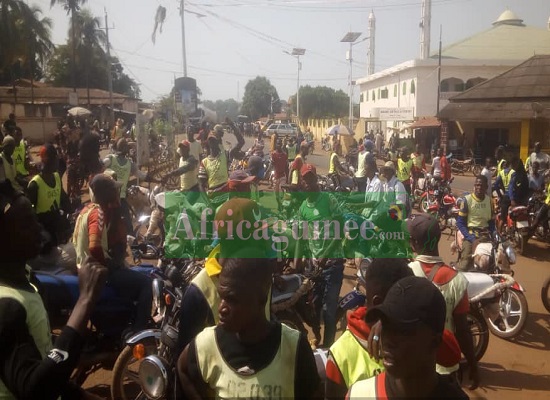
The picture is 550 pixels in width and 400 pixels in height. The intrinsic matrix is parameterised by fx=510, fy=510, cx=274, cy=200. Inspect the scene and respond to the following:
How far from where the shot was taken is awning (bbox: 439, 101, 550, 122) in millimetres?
19358

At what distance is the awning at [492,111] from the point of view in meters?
19.4

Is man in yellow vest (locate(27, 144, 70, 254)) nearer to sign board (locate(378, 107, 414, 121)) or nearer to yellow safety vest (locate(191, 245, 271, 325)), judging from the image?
yellow safety vest (locate(191, 245, 271, 325))

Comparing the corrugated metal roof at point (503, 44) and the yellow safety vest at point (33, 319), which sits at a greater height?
the corrugated metal roof at point (503, 44)

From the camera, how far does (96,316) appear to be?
13.4 feet

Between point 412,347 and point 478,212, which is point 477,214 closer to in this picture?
point 478,212

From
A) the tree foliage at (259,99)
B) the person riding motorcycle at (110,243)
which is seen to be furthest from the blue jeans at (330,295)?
the tree foliage at (259,99)

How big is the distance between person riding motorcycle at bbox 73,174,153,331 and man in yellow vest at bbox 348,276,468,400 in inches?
107

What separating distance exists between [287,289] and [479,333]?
6.22 ft

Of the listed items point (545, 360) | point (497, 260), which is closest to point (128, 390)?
point (545, 360)

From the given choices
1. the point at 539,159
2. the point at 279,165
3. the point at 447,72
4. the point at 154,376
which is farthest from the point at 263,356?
the point at 447,72

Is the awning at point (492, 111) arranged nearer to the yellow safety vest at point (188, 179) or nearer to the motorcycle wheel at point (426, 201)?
the motorcycle wheel at point (426, 201)

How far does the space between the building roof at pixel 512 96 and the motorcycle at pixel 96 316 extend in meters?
18.4

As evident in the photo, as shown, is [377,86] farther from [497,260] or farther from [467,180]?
[497,260]

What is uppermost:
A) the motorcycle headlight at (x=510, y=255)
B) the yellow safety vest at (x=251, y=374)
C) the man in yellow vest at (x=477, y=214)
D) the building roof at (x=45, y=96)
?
the building roof at (x=45, y=96)
